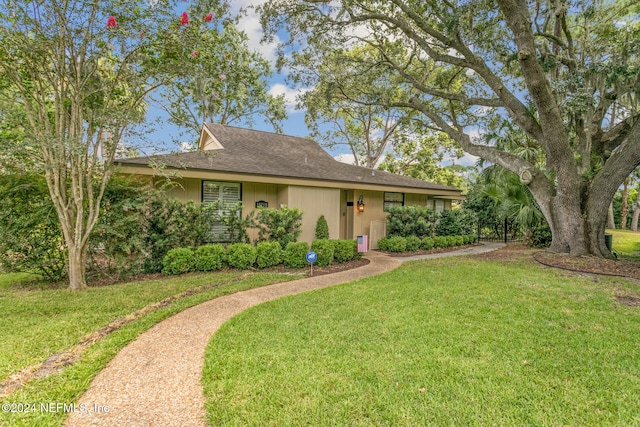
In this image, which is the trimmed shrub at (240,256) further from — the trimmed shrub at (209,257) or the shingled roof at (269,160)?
the shingled roof at (269,160)

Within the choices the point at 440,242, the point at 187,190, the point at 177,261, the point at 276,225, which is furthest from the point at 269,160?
the point at 440,242

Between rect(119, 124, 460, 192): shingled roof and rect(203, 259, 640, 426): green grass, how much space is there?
534 centimetres

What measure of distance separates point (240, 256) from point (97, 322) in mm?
3863

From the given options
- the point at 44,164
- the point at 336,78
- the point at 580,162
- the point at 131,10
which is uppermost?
the point at 336,78

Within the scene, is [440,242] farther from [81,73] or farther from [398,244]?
[81,73]

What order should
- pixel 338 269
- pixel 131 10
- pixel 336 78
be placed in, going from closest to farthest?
pixel 131 10
pixel 338 269
pixel 336 78

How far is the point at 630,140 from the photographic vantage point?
8359 millimetres

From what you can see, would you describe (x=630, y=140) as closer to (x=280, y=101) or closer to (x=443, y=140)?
(x=443, y=140)

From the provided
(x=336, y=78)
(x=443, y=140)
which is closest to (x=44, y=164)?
(x=336, y=78)

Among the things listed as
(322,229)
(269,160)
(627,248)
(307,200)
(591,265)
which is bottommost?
(627,248)

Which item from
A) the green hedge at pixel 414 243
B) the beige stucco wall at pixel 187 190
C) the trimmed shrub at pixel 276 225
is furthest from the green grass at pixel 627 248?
the beige stucco wall at pixel 187 190

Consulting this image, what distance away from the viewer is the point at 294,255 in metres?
8.38

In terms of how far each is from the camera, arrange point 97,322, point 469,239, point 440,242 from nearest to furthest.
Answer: point 97,322 → point 440,242 → point 469,239

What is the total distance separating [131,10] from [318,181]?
655 centimetres
